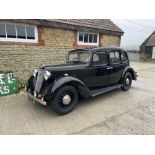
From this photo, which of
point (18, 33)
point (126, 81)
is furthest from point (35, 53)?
point (126, 81)

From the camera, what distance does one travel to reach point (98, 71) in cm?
436

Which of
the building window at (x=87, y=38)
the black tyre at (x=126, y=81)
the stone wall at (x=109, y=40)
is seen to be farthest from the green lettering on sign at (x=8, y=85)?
the stone wall at (x=109, y=40)

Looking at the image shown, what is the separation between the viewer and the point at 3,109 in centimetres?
399

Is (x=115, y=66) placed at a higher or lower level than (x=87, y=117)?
higher

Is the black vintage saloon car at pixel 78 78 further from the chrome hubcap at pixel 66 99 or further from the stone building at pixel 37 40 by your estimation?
the stone building at pixel 37 40

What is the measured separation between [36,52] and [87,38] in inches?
123

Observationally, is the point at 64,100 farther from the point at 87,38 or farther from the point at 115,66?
the point at 87,38

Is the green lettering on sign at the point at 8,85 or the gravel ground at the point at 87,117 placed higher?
the green lettering on sign at the point at 8,85

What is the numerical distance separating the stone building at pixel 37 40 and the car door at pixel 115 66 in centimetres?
280

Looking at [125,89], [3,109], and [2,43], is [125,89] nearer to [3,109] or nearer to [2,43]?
[3,109]

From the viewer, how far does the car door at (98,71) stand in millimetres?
4242

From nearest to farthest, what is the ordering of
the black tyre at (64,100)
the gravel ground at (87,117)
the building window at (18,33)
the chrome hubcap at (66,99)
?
the gravel ground at (87,117), the black tyre at (64,100), the chrome hubcap at (66,99), the building window at (18,33)

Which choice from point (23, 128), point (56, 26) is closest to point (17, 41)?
point (56, 26)
